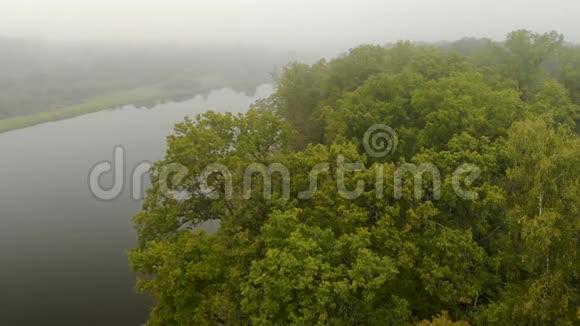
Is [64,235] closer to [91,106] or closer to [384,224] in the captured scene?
[384,224]

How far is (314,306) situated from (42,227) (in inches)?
1389

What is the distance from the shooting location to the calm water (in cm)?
3155

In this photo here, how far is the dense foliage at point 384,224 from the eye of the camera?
1597 cm

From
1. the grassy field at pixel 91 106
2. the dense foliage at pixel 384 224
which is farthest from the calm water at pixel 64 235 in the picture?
the dense foliage at pixel 384 224

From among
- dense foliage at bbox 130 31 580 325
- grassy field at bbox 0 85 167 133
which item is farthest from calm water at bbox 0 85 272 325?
dense foliage at bbox 130 31 580 325

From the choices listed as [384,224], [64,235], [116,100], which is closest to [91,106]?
[116,100]

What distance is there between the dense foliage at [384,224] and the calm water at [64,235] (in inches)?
450

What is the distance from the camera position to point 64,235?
40.7m

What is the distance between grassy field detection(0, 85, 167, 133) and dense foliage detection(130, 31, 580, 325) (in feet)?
244

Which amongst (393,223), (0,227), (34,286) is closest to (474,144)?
(393,223)

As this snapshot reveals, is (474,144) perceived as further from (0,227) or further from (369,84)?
(0,227)

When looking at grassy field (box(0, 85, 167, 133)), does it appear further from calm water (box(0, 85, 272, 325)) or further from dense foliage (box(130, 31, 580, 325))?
dense foliage (box(130, 31, 580, 325))

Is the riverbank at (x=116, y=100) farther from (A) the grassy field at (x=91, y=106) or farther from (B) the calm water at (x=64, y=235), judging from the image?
(B) the calm water at (x=64, y=235)

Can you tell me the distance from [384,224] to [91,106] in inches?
3964
